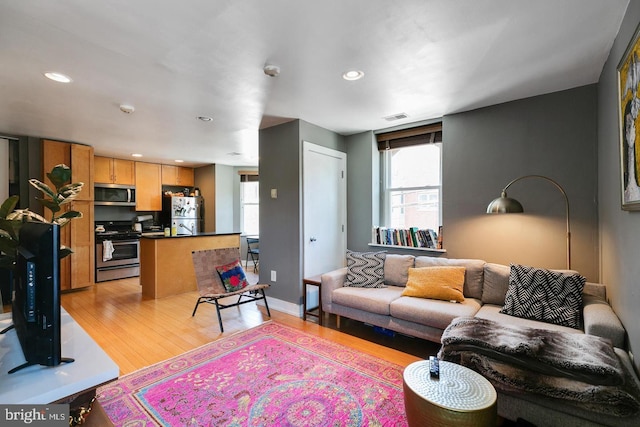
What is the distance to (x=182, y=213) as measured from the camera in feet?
21.6

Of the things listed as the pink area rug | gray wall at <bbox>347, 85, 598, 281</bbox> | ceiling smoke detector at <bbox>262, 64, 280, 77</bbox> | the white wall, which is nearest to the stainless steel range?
the white wall

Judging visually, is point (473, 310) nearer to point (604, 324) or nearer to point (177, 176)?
point (604, 324)

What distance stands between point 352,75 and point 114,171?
558 cm

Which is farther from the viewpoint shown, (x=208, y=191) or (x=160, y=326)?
(x=208, y=191)

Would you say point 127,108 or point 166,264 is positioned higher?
point 127,108

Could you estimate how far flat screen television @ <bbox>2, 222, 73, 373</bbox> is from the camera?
0.97m

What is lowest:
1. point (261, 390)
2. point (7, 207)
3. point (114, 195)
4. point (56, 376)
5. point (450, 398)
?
point (261, 390)

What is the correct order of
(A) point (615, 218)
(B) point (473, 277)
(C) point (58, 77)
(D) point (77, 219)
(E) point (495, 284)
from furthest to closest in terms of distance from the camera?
(D) point (77, 219) → (B) point (473, 277) → (E) point (495, 284) → (C) point (58, 77) → (A) point (615, 218)

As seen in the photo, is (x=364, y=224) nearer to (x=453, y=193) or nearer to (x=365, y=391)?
(x=453, y=193)

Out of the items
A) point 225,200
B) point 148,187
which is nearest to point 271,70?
point 225,200

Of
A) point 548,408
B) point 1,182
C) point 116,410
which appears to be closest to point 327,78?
point 548,408

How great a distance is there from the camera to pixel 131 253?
18.7 feet

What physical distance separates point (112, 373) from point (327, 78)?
7.95ft

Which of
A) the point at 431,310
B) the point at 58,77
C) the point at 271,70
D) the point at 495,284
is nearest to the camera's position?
the point at 271,70
